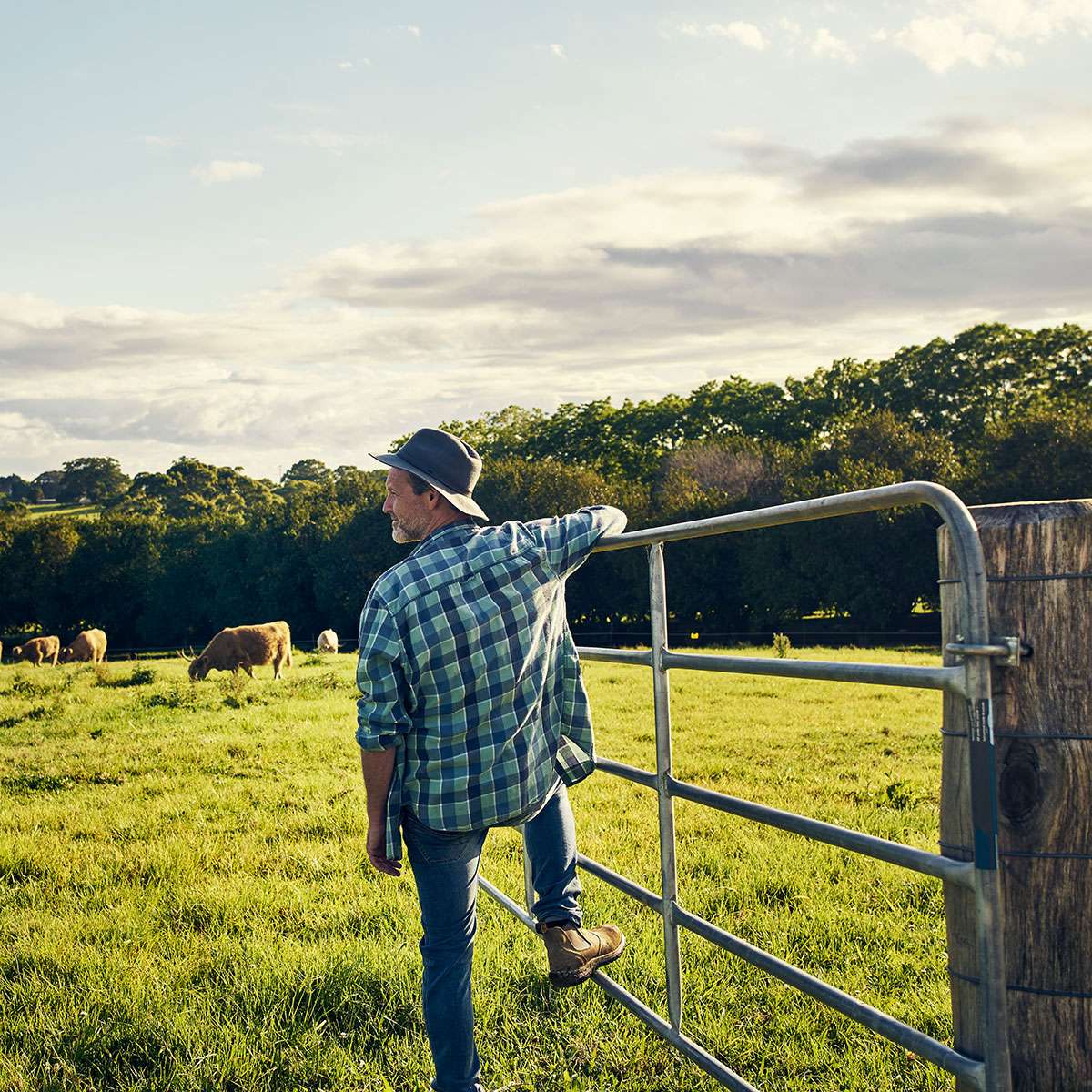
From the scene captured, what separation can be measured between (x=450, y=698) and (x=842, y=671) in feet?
3.88

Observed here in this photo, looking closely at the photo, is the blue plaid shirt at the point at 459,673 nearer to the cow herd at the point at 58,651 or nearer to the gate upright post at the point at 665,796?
the gate upright post at the point at 665,796

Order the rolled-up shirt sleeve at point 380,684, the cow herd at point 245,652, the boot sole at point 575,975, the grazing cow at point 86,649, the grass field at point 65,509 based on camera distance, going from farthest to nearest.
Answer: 1. the grass field at point 65,509
2. the grazing cow at point 86,649
3. the cow herd at point 245,652
4. the boot sole at point 575,975
5. the rolled-up shirt sleeve at point 380,684

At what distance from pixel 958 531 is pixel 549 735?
1.80m

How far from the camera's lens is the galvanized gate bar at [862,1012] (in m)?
2.17

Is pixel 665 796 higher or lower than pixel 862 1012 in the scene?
higher

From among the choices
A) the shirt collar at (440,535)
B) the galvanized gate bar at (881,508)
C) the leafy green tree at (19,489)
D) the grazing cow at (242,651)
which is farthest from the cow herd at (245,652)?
the leafy green tree at (19,489)

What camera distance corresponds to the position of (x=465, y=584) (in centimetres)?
311

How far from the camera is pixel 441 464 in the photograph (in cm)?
325

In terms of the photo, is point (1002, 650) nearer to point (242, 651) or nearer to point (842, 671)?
point (842, 671)

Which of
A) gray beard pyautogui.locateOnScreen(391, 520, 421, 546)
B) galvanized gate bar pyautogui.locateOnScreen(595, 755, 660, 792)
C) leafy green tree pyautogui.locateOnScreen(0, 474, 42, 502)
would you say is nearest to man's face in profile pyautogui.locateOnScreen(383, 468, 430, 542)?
gray beard pyautogui.locateOnScreen(391, 520, 421, 546)

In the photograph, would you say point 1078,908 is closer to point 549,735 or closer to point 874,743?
point 549,735

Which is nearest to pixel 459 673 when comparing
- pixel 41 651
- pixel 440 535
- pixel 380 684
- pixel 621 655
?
pixel 380 684

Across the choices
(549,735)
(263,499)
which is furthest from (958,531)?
(263,499)

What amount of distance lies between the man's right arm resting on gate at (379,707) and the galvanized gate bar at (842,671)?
3.03ft
